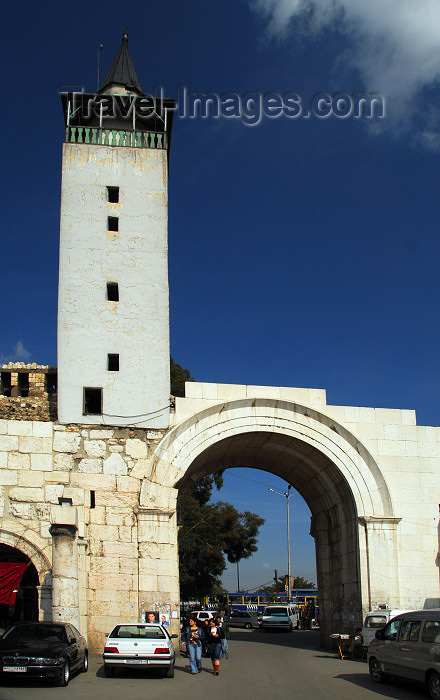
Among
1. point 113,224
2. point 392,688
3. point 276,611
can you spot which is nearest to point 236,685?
point 392,688

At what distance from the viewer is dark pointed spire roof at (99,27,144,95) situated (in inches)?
952

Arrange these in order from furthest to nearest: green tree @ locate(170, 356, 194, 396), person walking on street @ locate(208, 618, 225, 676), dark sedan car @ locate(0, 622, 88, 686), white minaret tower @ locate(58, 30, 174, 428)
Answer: green tree @ locate(170, 356, 194, 396), white minaret tower @ locate(58, 30, 174, 428), person walking on street @ locate(208, 618, 225, 676), dark sedan car @ locate(0, 622, 88, 686)

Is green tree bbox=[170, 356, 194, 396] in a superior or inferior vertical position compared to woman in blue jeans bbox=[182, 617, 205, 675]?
superior

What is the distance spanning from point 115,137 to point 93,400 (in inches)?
339

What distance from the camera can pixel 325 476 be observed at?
21.2 m

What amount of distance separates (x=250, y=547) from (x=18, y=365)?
105 feet

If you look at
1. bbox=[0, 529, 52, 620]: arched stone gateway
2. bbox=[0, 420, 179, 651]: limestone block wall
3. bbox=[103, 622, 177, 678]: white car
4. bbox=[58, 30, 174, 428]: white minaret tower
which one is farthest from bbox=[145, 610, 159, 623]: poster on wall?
bbox=[58, 30, 174, 428]: white minaret tower

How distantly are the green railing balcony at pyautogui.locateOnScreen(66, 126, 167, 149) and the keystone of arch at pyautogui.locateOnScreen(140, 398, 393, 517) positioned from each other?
355 inches

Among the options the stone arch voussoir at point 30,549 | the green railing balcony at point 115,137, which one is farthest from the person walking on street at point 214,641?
the green railing balcony at point 115,137

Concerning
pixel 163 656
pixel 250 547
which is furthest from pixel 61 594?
pixel 250 547

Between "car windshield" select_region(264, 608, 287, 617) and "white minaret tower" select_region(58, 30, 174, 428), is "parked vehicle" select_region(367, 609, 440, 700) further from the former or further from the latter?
"car windshield" select_region(264, 608, 287, 617)

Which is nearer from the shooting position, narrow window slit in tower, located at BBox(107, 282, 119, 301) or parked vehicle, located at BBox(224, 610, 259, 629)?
Answer: narrow window slit in tower, located at BBox(107, 282, 119, 301)

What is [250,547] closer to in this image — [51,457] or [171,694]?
[51,457]

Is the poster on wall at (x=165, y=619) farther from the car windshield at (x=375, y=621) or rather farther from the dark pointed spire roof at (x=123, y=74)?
the dark pointed spire roof at (x=123, y=74)
